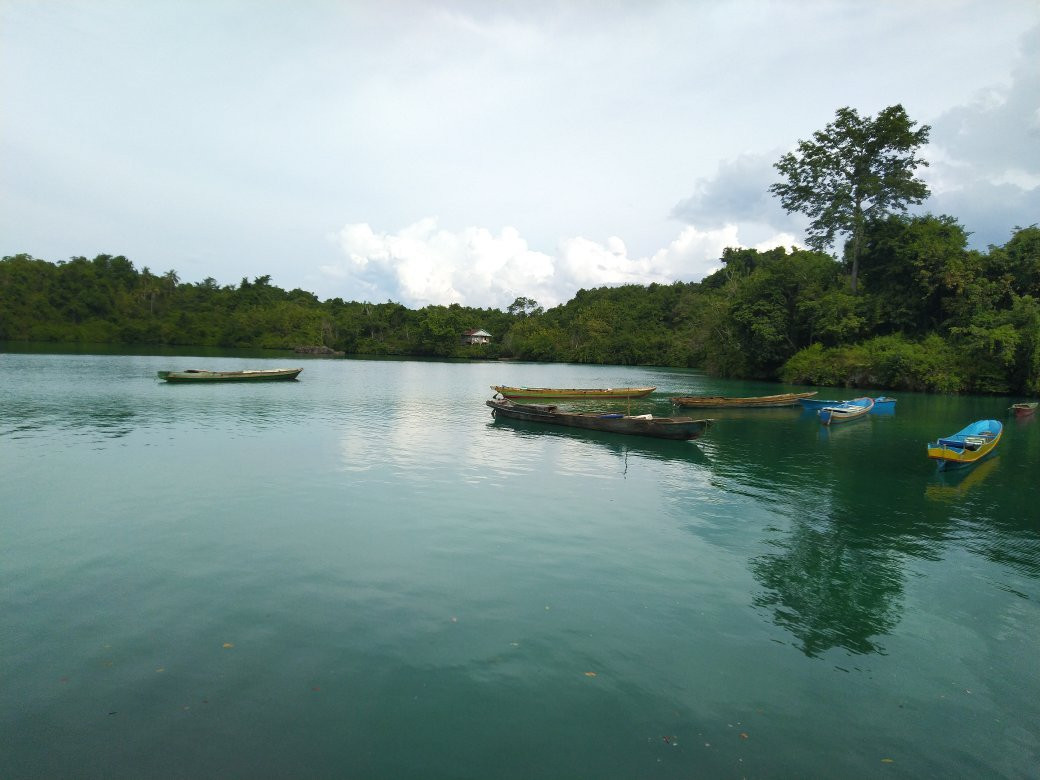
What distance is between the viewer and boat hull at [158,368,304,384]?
124ft

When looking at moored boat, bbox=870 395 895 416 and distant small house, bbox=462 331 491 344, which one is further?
distant small house, bbox=462 331 491 344

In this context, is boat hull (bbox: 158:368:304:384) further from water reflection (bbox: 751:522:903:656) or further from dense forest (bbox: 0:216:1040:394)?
dense forest (bbox: 0:216:1040:394)

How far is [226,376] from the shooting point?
3928cm

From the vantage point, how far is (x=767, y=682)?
20.4 ft

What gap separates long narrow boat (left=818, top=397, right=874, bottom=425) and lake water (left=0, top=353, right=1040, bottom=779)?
32.7ft

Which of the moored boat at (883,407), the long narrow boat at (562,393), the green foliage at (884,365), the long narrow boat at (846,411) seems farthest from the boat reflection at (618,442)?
the green foliage at (884,365)

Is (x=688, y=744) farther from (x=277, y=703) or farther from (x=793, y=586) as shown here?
(x=793, y=586)

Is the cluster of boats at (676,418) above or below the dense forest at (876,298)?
below

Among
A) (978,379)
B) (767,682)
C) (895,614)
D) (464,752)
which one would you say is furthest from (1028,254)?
(464,752)

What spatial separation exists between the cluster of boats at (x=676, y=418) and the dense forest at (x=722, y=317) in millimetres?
11217

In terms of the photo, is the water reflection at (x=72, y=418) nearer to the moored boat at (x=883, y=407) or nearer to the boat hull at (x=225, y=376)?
the boat hull at (x=225, y=376)

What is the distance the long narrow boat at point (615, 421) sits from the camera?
21.0 metres

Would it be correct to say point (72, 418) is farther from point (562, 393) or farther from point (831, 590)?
point (831, 590)

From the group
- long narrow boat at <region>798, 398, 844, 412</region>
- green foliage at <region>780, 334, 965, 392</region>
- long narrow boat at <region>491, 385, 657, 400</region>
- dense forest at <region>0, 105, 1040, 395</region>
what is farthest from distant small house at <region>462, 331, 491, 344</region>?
long narrow boat at <region>798, 398, 844, 412</region>
